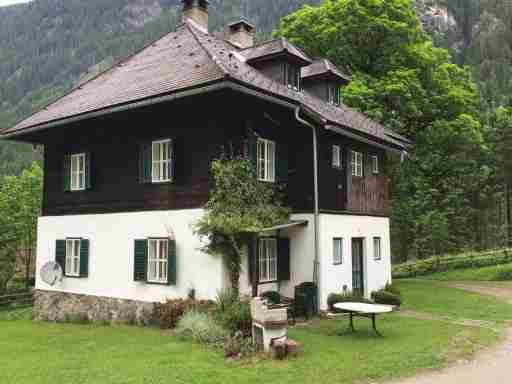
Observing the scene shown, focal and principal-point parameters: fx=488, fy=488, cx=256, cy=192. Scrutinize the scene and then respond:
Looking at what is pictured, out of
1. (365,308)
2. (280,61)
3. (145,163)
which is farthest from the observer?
(280,61)

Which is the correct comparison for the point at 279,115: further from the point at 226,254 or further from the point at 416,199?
the point at 416,199

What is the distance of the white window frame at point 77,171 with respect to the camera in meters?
16.6

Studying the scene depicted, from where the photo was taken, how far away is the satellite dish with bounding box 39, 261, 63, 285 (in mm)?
16391

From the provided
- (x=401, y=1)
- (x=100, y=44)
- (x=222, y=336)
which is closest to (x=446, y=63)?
(x=401, y=1)

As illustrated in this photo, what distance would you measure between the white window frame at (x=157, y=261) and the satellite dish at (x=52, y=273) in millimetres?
4275

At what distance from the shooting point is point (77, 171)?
55.0 feet

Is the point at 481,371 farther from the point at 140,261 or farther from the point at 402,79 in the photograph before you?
the point at 402,79

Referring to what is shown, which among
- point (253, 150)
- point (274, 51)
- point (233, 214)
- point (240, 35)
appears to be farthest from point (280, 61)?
point (233, 214)

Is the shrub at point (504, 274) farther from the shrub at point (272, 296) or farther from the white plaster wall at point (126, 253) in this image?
the white plaster wall at point (126, 253)

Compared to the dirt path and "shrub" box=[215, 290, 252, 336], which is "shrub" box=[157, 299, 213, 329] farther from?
the dirt path

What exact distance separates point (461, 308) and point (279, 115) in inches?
338

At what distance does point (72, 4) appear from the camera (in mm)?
172875

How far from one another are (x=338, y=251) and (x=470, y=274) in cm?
1442

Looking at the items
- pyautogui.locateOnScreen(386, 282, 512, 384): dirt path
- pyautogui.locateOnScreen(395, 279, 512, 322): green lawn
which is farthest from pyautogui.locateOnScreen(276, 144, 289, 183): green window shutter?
pyautogui.locateOnScreen(386, 282, 512, 384): dirt path
